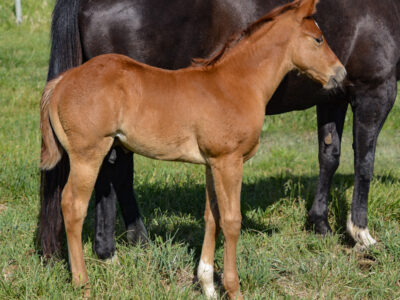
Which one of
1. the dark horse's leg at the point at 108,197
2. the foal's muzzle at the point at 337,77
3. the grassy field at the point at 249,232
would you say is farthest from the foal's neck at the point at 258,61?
the grassy field at the point at 249,232

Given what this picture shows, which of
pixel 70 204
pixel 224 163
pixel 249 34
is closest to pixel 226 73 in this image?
pixel 249 34

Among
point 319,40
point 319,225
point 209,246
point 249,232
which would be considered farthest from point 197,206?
point 319,40

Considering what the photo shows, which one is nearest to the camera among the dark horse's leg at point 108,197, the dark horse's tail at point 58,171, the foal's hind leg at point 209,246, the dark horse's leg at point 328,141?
the foal's hind leg at point 209,246

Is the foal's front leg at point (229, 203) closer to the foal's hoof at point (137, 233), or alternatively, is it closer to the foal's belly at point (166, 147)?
the foal's belly at point (166, 147)

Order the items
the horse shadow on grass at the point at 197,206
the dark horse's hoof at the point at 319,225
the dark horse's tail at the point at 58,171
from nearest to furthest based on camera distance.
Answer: the dark horse's tail at the point at 58,171 → the horse shadow on grass at the point at 197,206 → the dark horse's hoof at the point at 319,225

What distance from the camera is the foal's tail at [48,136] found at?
10.2 feet

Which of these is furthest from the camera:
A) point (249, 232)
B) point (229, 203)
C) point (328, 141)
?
point (328, 141)

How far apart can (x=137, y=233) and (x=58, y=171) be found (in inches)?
36.3

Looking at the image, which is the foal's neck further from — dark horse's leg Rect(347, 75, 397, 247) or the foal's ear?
dark horse's leg Rect(347, 75, 397, 247)

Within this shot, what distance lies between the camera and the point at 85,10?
368 cm

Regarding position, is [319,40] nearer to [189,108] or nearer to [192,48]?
[189,108]

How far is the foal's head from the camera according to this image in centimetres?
312

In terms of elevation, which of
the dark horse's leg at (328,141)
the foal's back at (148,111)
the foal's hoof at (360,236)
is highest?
the foal's back at (148,111)

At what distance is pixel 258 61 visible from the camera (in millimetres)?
3168
